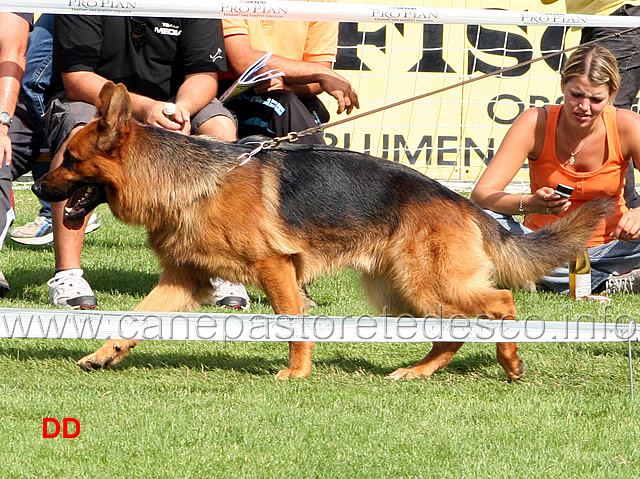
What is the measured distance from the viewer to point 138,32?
5.22m

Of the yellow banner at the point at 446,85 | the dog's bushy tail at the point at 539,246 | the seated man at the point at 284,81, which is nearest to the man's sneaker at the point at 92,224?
the seated man at the point at 284,81

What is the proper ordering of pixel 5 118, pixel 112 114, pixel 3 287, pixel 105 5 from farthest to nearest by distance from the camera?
pixel 3 287, pixel 5 118, pixel 105 5, pixel 112 114

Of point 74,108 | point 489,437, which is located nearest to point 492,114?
point 74,108

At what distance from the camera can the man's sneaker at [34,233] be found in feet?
22.2

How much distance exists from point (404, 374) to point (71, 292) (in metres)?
2.14

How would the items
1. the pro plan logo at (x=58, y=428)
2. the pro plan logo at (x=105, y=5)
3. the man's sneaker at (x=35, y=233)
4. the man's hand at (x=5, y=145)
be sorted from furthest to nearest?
1. the man's sneaker at (x=35, y=233)
2. the man's hand at (x=5, y=145)
3. the pro plan logo at (x=105, y=5)
4. the pro plan logo at (x=58, y=428)

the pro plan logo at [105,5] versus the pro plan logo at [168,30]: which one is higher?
the pro plan logo at [105,5]

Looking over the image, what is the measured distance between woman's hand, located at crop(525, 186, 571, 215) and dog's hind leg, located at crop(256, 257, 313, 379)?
168cm

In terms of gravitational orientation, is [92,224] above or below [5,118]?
below

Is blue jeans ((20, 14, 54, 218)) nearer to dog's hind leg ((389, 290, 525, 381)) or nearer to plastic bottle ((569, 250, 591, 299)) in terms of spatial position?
dog's hind leg ((389, 290, 525, 381))

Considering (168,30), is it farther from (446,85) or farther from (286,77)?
(446,85)

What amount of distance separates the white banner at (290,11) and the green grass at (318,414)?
1.74 m

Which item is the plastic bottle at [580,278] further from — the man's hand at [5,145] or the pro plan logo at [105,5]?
the man's hand at [5,145]

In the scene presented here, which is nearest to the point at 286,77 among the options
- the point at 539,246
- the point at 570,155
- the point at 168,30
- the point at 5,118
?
the point at 168,30
